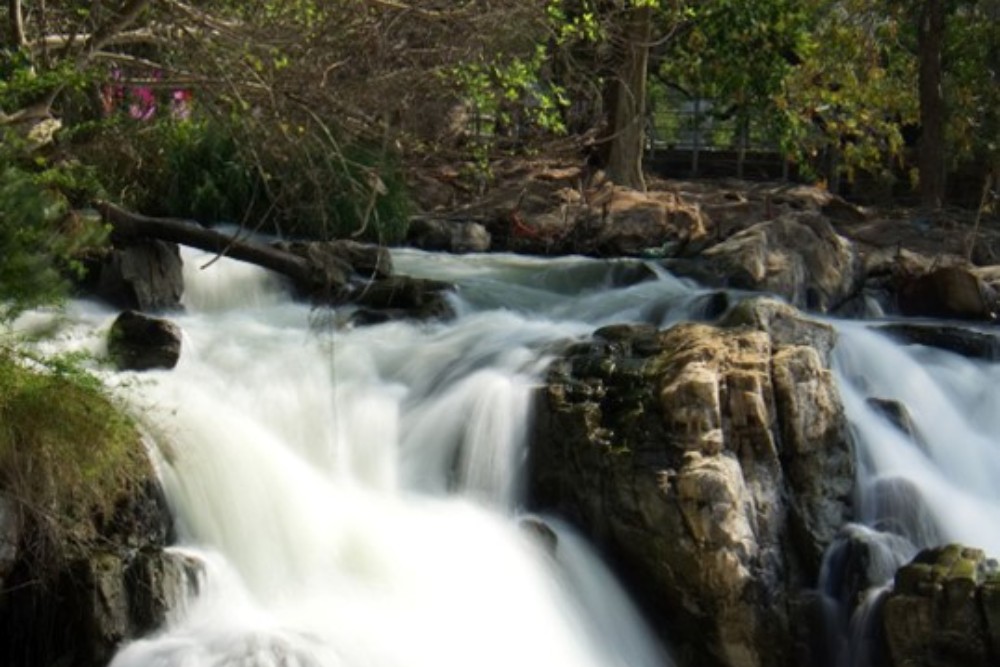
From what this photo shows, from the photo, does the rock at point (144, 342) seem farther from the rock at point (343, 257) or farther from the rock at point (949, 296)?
the rock at point (949, 296)

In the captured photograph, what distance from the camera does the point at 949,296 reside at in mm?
12969

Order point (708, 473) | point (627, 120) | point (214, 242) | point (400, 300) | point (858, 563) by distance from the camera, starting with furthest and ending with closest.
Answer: point (627, 120) → point (400, 300) → point (214, 242) → point (858, 563) → point (708, 473)

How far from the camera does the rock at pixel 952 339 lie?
11.2 metres

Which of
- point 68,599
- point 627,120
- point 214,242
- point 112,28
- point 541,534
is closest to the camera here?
point 68,599

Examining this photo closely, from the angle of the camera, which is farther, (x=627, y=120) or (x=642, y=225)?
(x=627, y=120)

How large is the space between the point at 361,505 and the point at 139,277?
2855 mm

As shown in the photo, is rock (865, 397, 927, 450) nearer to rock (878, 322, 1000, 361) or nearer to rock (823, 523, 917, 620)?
rock (823, 523, 917, 620)

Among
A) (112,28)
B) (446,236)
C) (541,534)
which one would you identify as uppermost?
(112,28)

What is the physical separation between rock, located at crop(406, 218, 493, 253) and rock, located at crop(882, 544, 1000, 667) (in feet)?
24.2

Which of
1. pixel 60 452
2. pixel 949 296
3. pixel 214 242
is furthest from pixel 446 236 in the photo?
pixel 60 452

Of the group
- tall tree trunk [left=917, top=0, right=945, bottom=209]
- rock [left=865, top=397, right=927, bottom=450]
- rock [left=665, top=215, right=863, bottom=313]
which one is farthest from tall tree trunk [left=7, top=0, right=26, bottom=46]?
tall tree trunk [left=917, top=0, right=945, bottom=209]

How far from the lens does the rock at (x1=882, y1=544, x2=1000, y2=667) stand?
7395mm

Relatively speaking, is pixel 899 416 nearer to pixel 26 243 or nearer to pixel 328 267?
pixel 328 267

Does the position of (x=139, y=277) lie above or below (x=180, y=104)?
below
